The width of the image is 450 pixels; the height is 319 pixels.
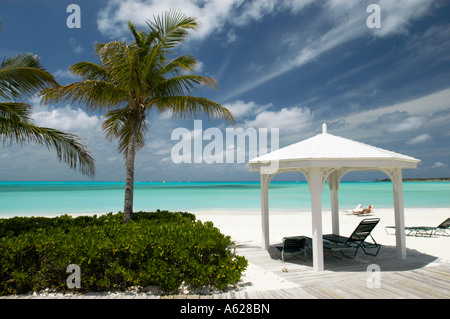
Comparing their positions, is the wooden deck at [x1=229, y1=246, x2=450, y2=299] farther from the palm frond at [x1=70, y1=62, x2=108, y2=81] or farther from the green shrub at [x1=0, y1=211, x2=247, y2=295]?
the palm frond at [x1=70, y1=62, x2=108, y2=81]

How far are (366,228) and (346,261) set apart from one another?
0.97 meters

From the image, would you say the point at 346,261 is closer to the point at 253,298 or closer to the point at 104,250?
the point at 253,298

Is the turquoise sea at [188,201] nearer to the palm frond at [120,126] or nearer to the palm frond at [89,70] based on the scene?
the palm frond at [120,126]

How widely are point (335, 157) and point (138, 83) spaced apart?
5.43 meters

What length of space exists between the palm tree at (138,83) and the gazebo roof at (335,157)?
9.26 ft

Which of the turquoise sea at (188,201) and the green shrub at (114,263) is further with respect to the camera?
the turquoise sea at (188,201)

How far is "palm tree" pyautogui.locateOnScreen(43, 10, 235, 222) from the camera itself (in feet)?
23.1

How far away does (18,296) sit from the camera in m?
4.44

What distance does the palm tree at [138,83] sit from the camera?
23.1 feet

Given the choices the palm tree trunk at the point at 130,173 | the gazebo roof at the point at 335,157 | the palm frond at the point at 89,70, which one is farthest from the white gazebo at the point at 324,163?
the palm frond at the point at 89,70

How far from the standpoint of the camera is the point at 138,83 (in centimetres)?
740

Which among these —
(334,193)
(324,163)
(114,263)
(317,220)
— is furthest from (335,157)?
(114,263)
